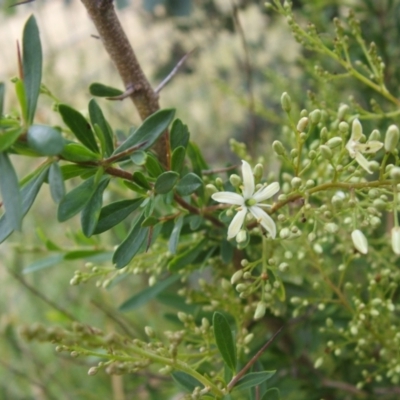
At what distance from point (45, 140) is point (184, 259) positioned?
0.28 meters

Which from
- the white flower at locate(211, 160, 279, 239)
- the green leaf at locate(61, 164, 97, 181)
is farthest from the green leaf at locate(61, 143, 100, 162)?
the white flower at locate(211, 160, 279, 239)

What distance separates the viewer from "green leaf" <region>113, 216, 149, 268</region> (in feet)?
1.63

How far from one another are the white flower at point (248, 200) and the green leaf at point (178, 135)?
0.27 ft

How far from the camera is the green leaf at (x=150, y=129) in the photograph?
474mm

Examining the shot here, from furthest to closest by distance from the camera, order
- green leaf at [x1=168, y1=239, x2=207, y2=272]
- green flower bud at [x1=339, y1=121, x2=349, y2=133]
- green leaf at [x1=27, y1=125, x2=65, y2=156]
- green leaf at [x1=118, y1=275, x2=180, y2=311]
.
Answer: green leaf at [x1=118, y1=275, x2=180, y2=311]
green leaf at [x1=168, y1=239, x2=207, y2=272]
green flower bud at [x1=339, y1=121, x2=349, y2=133]
green leaf at [x1=27, y1=125, x2=65, y2=156]

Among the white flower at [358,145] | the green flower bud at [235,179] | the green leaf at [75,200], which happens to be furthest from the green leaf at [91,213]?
the white flower at [358,145]

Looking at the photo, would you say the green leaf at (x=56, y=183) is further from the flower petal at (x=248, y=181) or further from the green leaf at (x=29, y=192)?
the flower petal at (x=248, y=181)

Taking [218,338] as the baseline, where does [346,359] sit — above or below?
below

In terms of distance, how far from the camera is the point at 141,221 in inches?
20.1

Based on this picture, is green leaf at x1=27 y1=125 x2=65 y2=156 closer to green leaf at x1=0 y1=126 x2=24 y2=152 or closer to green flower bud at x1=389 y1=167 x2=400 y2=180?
green leaf at x1=0 y1=126 x2=24 y2=152

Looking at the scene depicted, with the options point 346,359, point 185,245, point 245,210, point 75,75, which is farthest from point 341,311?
point 75,75

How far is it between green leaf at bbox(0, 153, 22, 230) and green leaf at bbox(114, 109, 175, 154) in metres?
0.10

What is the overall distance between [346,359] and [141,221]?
51cm

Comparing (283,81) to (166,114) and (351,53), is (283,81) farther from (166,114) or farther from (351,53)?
(166,114)
